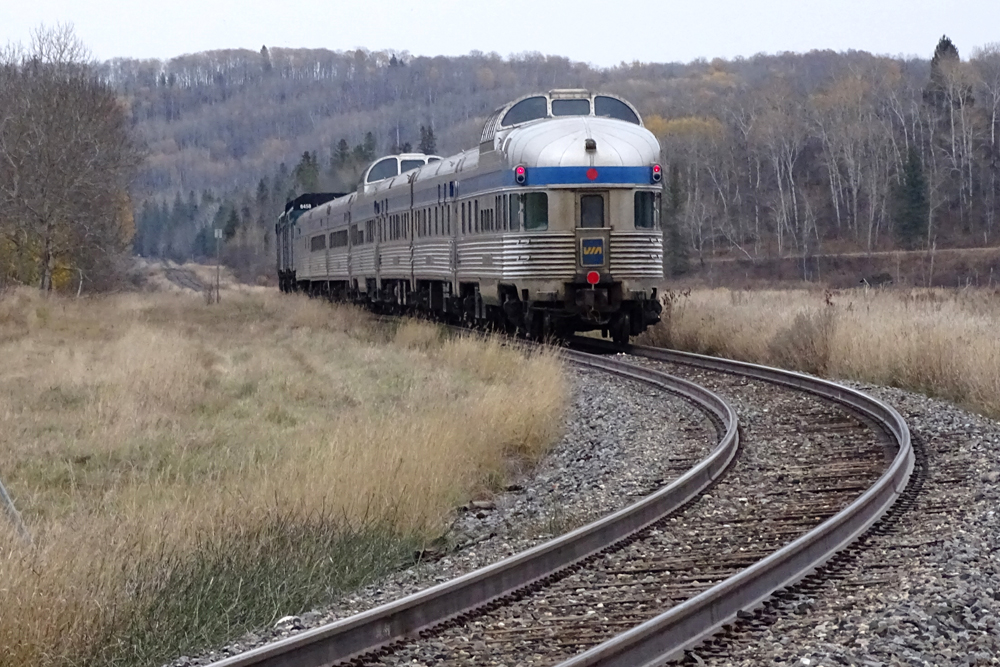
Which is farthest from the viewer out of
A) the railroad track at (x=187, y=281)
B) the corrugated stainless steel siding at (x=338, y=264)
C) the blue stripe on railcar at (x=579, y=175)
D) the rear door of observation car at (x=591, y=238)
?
the railroad track at (x=187, y=281)

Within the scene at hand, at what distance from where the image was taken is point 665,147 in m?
94.0

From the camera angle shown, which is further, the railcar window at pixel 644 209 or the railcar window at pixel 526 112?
the railcar window at pixel 526 112

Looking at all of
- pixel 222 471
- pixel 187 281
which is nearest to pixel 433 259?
pixel 222 471

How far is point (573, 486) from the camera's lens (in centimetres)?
948

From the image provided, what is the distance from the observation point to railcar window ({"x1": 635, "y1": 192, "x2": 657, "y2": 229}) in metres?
18.8

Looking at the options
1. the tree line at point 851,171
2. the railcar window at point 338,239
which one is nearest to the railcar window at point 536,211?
the railcar window at point 338,239

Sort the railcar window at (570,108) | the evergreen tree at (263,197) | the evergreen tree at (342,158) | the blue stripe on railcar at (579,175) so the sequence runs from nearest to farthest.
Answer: the blue stripe on railcar at (579,175)
the railcar window at (570,108)
the evergreen tree at (342,158)
the evergreen tree at (263,197)

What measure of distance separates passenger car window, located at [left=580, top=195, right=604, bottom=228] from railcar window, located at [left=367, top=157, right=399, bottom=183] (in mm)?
13974

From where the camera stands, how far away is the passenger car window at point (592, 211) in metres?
18.6

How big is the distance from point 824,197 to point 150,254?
367 ft

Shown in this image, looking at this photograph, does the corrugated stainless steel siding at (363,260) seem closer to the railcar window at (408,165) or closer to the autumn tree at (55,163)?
the railcar window at (408,165)

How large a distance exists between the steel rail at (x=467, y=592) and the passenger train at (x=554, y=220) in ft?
30.1

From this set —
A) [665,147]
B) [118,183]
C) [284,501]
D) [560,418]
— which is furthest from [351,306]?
[665,147]

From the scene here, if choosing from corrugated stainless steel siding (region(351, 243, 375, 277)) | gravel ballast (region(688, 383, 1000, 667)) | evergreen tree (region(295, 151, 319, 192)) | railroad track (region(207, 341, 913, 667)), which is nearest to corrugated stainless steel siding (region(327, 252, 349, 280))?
corrugated stainless steel siding (region(351, 243, 375, 277))
